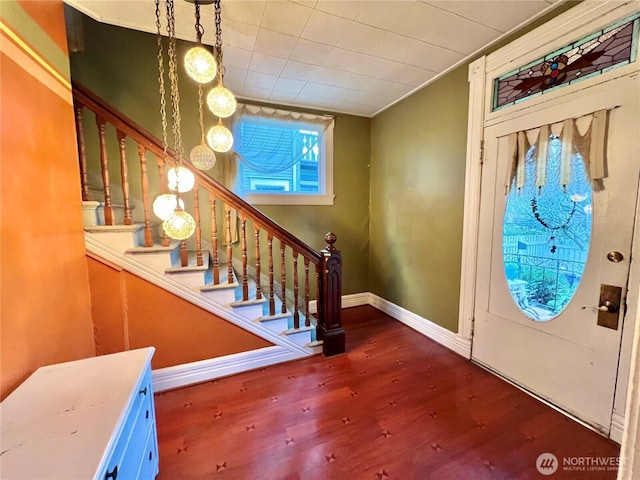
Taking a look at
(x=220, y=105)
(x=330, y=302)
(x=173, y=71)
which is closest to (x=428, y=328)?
(x=330, y=302)

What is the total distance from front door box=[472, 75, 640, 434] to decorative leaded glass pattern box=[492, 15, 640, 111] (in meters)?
0.12

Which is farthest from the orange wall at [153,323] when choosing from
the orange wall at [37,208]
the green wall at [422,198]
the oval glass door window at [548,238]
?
the oval glass door window at [548,238]

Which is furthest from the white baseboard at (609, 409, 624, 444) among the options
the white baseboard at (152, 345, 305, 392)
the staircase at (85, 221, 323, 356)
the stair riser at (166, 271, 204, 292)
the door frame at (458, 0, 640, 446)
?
the stair riser at (166, 271, 204, 292)

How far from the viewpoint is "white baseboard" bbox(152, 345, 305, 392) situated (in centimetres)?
200

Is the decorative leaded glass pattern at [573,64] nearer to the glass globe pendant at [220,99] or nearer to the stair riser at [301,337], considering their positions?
the glass globe pendant at [220,99]

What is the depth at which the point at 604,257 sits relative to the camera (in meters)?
1.57

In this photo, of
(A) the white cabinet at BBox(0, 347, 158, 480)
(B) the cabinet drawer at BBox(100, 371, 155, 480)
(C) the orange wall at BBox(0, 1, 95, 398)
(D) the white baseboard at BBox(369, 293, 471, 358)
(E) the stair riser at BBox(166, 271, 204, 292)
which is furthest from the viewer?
(D) the white baseboard at BBox(369, 293, 471, 358)

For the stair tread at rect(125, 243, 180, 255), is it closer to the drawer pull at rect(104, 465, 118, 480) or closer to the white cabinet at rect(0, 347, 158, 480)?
the white cabinet at rect(0, 347, 158, 480)

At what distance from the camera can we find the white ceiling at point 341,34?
1714 millimetres

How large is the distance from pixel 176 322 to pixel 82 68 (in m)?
2.38

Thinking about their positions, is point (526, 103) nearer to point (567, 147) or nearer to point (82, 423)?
point (567, 147)

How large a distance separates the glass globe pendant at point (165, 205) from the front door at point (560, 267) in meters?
2.31

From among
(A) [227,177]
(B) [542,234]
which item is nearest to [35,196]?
(A) [227,177]

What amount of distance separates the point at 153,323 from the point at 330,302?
1.41 m
